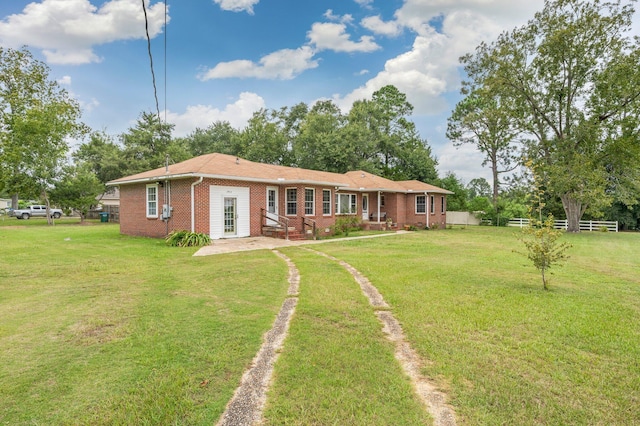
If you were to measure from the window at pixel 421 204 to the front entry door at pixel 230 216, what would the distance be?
1465cm

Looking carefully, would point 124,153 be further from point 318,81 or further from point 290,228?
point 290,228

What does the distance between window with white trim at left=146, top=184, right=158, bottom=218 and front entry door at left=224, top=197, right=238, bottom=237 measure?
3.55m

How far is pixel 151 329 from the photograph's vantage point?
4.39 metres

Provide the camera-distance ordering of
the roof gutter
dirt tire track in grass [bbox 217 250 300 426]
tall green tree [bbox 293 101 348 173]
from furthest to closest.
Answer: tall green tree [bbox 293 101 348 173], the roof gutter, dirt tire track in grass [bbox 217 250 300 426]

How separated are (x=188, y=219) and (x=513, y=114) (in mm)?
22757

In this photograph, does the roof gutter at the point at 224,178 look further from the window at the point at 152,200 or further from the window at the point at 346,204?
the window at the point at 346,204

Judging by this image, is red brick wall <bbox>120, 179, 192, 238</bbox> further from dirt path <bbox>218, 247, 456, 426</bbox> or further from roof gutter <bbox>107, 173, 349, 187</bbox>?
dirt path <bbox>218, 247, 456, 426</bbox>

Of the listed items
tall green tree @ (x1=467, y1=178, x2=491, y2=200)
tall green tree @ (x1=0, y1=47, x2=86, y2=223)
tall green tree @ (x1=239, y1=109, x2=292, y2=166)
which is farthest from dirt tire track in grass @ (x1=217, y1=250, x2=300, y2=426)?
tall green tree @ (x1=467, y1=178, x2=491, y2=200)

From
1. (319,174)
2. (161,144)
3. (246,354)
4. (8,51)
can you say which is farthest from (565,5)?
(8,51)

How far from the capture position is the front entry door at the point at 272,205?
16.6 meters

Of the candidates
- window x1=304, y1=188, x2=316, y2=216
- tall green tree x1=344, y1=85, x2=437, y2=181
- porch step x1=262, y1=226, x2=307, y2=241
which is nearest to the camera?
porch step x1=262, y1=226, x2=307, y2=241

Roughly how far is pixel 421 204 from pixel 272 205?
1256 centimetres

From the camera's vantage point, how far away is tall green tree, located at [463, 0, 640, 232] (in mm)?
20516

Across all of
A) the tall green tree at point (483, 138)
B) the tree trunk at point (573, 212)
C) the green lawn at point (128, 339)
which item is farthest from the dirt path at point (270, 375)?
the tall green tree at point (483, 138)
